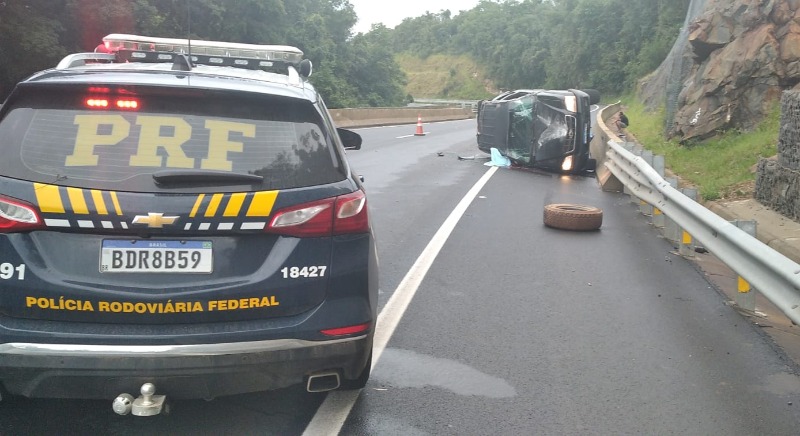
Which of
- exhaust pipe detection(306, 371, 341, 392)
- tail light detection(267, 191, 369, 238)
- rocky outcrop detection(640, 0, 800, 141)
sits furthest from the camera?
rocky outcrop detection(640, 0, 800, 141)

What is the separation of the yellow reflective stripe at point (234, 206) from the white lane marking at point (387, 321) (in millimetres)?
1170

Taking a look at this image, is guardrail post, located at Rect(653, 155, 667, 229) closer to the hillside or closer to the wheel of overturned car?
the wheel of overturned car

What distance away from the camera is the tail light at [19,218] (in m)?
3.42

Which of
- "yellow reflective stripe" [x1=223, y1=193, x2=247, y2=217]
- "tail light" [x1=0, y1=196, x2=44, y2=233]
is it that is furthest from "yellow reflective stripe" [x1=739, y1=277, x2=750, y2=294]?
"tail light" [x1=0, y1=196, x2=44, y2=233]

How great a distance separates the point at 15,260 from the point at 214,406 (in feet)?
4.40

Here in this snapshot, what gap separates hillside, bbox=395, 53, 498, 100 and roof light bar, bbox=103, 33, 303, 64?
124 m

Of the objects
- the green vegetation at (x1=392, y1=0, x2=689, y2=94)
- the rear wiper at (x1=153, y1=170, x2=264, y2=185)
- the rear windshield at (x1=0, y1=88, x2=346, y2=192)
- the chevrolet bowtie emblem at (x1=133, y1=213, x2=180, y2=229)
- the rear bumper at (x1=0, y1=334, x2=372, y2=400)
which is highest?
the rear windshield at (x1=0, y1=88, x2=346, y2=192)

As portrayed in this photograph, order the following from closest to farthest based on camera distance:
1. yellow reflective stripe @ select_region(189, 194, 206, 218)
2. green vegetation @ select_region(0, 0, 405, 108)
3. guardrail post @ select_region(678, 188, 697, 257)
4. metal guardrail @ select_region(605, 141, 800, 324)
Result: yellow reflective stripe @ select_region(189, 194, 206, 218) < metal guardrail @ select_region(605, 141, 800, 324) < guardrail post @ select_region(678, 188, 697, 257) < green vegetation @ select_region(0, 0, 405, 108)

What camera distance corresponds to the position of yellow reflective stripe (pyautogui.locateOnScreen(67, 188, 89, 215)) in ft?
11.2

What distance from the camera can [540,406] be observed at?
4.49 meters

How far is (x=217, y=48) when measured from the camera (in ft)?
21.2

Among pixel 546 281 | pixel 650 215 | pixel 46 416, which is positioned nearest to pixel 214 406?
pixel 46 416

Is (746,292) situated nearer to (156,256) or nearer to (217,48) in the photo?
(217,48)

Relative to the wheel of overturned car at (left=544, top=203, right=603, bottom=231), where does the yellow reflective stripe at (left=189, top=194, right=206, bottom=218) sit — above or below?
above
